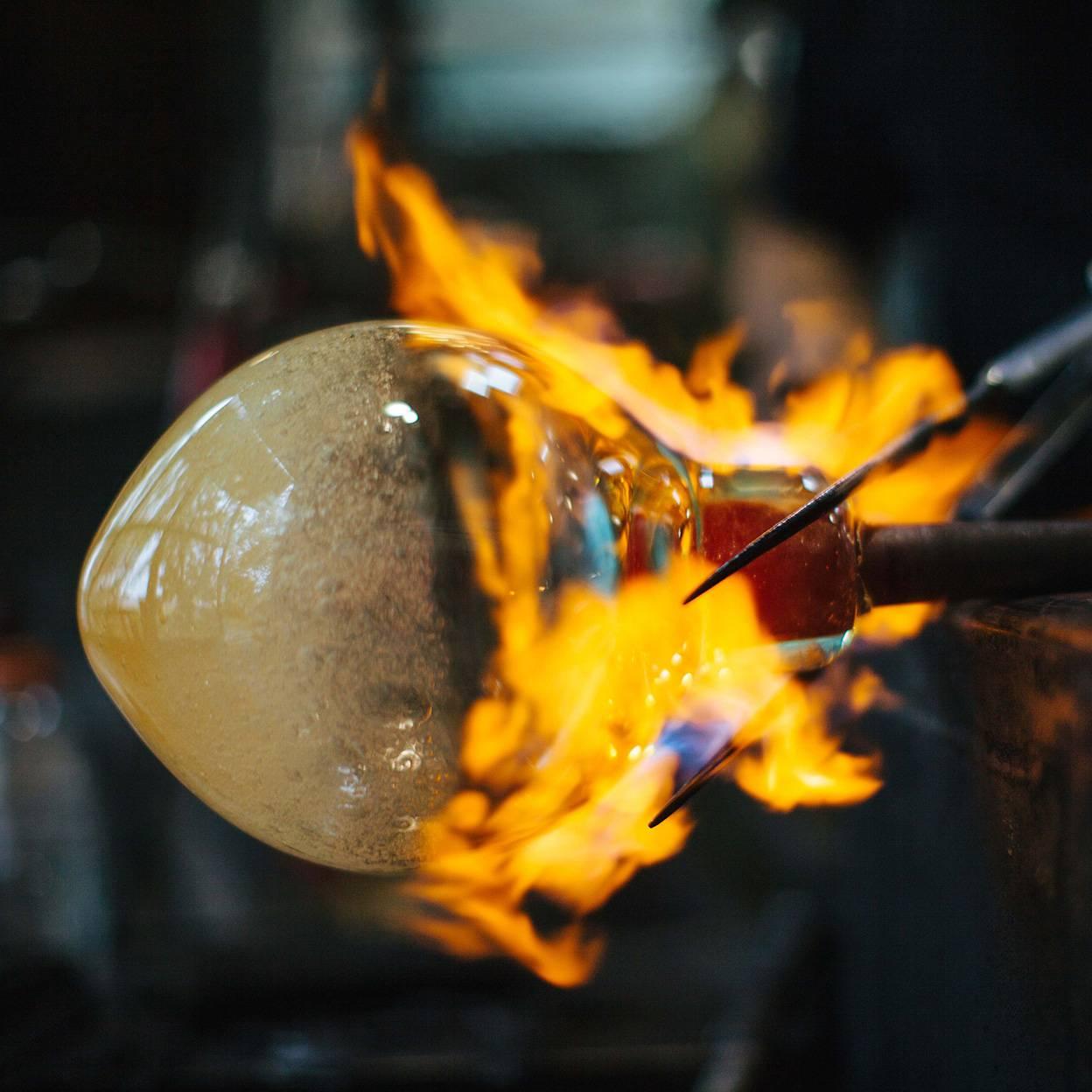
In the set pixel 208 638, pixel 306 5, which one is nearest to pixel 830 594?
pixel 208 638

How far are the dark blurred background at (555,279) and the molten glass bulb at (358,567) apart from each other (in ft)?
0.36

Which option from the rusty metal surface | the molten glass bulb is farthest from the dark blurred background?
the molten glass bulb

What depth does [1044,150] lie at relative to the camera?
85cm

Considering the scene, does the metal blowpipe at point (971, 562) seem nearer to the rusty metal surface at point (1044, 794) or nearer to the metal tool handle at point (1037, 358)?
the rusty metal surface at point (1044, 794)

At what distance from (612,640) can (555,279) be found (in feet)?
5.15

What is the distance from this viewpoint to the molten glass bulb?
0.31m

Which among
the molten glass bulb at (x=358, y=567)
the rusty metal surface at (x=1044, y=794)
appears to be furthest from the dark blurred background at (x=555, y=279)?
the molten glass bulb at (x=358, y=567)

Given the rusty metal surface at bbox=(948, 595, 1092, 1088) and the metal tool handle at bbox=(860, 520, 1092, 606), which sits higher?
the metal tool handle at bbox=(860, 520, 1092, 606)

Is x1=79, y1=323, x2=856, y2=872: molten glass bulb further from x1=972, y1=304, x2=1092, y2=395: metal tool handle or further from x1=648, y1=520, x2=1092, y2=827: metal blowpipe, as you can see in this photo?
x1=972, y1=304, x2=1092, y2=395: metal tool handle

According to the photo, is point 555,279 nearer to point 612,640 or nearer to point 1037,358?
point 1037,358

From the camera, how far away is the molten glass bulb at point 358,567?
1.01 feet

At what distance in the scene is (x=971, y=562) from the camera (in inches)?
12.5

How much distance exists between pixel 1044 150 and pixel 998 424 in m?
0.38

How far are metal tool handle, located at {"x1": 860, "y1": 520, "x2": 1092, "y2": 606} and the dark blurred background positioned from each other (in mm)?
22
